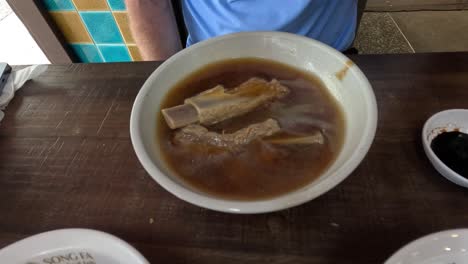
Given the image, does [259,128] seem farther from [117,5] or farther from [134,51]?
[134,51]

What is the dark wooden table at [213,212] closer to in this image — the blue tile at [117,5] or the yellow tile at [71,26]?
the blue tile at [117,5]

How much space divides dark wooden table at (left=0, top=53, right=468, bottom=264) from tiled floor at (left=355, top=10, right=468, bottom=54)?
138cm

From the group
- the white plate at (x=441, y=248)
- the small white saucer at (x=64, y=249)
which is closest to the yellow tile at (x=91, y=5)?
the small white saucer at (x=64, y=249)

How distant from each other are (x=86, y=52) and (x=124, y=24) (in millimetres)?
352

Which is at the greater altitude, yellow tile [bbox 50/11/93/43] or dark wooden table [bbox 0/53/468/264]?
dark wooden table [bbox 0/53/468/264]

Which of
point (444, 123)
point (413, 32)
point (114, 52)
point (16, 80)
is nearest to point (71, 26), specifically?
point (114, 52)

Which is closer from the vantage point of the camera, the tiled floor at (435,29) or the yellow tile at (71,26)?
the yellow tile at (71,26)

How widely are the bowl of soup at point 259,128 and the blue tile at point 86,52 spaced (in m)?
1.32

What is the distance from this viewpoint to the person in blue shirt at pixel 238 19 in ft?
2.84

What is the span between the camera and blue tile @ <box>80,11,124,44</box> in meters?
1.56

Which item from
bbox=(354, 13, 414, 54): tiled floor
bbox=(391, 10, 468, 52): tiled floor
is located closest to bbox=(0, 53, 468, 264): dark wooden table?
bbox=(354, 13, 414, 54): tiled floor

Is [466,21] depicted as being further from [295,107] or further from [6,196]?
[6,196]

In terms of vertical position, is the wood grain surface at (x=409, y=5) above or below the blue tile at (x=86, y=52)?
below

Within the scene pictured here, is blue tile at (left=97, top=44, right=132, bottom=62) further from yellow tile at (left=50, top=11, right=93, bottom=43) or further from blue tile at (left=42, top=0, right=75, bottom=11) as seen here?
blue tile at (left=42, top=0, right=75, bottom=11)
